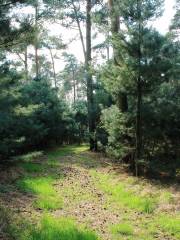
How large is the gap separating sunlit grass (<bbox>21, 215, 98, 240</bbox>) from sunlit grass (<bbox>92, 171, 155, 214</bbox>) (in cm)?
238

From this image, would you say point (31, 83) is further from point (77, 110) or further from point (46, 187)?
point (46, 187)

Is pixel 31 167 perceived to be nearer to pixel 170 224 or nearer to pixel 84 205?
pixel 84 205

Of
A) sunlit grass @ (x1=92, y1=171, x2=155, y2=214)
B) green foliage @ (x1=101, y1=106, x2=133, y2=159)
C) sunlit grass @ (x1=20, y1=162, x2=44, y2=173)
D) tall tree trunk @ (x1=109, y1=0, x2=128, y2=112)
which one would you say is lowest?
sunlit grass @ (x1=92, y1=171, x2=155, y2=214)

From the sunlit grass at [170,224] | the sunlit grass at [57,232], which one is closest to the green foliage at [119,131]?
the sunlit grass at [170,224]

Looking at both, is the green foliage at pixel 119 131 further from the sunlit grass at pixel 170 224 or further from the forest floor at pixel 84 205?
the sunlit grass at pixel 170 224

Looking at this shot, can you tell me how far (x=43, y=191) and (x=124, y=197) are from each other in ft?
7.55

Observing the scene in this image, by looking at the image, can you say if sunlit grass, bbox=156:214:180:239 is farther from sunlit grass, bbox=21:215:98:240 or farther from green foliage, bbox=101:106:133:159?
green foliage, bbox=101:106:133:159

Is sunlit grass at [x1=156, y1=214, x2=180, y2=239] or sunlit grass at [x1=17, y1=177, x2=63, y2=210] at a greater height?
sunlit grass at [x1=17, y1=177, x2=63, y2=210]

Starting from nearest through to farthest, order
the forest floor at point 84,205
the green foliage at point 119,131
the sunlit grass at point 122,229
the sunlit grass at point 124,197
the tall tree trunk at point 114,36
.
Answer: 1. the forest floor at point 84,205
2. the sunlit grass at point 122,229
3. the sunlit grass at point 124,197
4. the tall tree trunk at point 114,36
5. the green foliage at point 119,131

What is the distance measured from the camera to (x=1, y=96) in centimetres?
1220

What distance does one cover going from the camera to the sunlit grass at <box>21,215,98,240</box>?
637 cm

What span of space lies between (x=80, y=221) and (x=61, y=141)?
21.0 m

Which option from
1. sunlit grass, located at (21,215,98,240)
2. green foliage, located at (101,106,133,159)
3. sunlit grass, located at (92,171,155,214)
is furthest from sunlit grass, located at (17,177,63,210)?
green foliage, located at (101,106,133,159)

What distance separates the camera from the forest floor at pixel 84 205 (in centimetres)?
692
